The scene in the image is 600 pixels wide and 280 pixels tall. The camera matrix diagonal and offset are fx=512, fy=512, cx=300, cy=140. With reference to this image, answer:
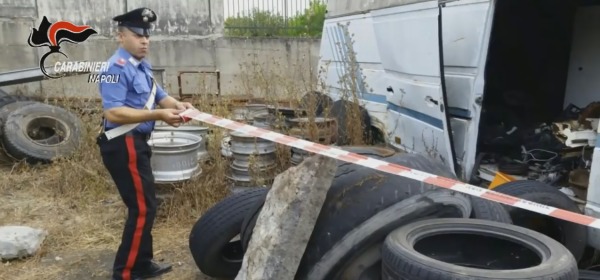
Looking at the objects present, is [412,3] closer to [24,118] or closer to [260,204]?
[260,204]

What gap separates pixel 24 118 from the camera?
241 inches

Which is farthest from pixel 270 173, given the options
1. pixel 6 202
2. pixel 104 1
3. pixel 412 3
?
pixel 104 1

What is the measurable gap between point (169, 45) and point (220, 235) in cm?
795

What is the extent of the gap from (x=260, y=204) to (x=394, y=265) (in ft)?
3.33

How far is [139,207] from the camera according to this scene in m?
3.19

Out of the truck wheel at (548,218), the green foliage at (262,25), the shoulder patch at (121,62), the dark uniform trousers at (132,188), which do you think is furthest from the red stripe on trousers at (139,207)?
the green foliage at (262,25)

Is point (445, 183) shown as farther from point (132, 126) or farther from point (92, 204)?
point (92, 204)

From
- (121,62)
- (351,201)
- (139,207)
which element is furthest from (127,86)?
(351,201)

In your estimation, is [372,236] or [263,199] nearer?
[372,236]

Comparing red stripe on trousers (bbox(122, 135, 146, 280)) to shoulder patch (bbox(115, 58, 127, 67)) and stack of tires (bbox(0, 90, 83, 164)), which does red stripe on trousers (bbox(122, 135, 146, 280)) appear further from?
stack of tires (bbox(0, 90, 83, 164))

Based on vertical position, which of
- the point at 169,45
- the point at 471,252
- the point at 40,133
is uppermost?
the point at 169,45

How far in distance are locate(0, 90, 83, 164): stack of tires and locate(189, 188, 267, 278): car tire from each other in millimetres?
3222

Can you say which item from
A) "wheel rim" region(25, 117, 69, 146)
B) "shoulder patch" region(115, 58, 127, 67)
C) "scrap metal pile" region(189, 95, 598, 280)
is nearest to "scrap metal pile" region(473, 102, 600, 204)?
"scrap metal pile" region(189, 95, 598, 280)

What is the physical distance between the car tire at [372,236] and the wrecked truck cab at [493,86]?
125 centimetres
